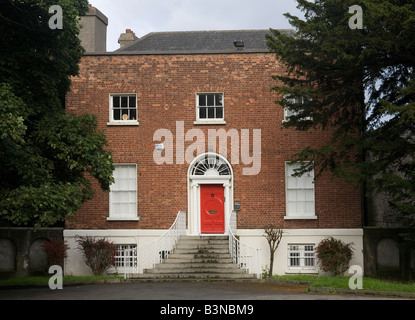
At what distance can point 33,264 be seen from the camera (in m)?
26.7

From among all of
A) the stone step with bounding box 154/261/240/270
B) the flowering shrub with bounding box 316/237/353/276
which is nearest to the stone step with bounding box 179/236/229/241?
the stone step with bounding box 154/261/240/270

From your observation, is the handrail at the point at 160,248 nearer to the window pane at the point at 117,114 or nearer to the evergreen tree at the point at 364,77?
the window pane at the point at 117,114

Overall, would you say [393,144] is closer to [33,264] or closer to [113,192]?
[113,192]

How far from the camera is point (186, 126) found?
27.5m

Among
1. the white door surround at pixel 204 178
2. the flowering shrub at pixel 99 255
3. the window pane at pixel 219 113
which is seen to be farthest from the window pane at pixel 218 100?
the flowering shrub at pixel 99 255

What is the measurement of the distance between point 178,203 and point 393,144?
949 centimetres

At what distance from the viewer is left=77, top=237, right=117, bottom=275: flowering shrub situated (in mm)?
26297

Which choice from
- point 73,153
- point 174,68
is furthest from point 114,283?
point 174,68

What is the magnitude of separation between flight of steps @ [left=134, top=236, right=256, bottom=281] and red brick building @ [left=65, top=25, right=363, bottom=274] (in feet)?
4.66

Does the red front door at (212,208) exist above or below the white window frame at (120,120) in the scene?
below

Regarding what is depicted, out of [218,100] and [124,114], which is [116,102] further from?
[218,100]

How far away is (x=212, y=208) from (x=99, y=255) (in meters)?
4.66

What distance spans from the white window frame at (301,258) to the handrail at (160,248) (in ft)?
13.7

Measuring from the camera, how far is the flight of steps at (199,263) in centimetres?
2300
